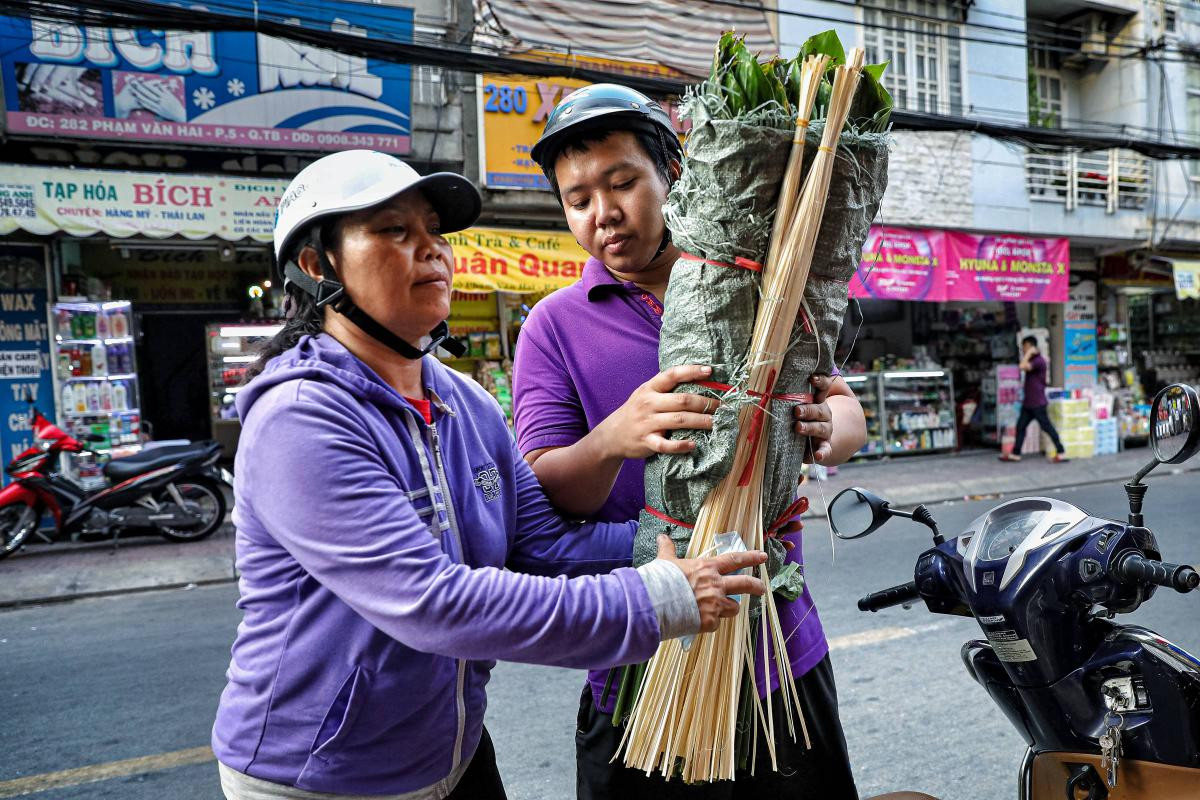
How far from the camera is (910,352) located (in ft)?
41.9

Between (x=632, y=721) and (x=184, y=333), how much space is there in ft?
34.2

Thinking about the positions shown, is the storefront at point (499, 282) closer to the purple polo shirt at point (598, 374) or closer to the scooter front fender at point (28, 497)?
the scooter front fender at point (28, 497)

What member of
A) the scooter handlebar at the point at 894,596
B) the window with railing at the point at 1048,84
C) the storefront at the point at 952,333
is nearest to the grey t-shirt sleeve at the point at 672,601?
the scooter handlebar at the point at 894,596

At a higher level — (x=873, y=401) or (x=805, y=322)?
(x=805, y=322)

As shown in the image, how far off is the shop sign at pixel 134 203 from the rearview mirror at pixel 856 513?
22.3ft

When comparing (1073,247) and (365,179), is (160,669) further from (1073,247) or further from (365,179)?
(1073,247)

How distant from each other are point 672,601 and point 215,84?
8089mm

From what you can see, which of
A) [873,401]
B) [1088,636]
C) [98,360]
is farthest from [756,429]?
[873,401]

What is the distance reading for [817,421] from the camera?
1334 mm

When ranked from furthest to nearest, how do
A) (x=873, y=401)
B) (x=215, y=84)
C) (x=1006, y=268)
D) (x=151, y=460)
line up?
(x=873, y=401) < (x=1006, y=268) < (x=215, y=84) < (x=151, y=460)

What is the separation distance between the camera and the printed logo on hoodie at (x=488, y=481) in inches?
54.4

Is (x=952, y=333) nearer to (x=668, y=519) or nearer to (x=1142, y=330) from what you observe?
(x=1142, y=330)

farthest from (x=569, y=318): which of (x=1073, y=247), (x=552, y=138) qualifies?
(x=1073, y=247)

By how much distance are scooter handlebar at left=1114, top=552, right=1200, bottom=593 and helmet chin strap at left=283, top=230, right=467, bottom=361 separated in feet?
3.98
